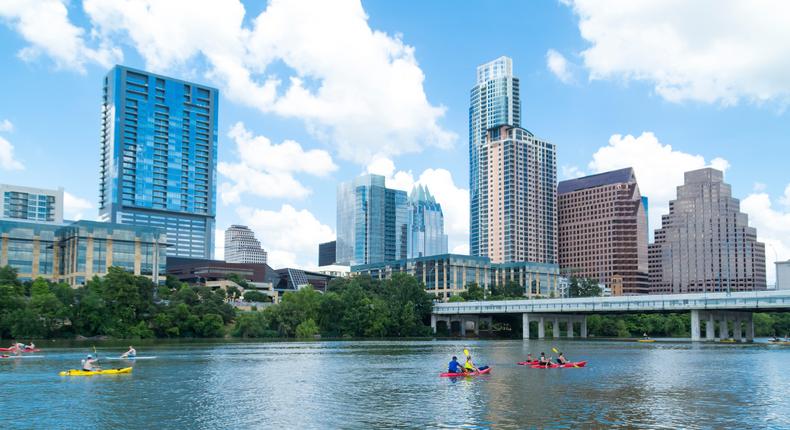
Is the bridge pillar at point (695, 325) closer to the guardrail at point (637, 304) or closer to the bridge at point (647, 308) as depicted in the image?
the bridge at point (647, 308)

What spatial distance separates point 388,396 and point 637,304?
363ft

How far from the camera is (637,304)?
14800 cm

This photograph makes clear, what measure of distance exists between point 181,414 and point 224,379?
1946 cm

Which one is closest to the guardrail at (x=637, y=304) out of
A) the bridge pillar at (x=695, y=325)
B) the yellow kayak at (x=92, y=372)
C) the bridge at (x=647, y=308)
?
the bridge at (x=647, y=308)

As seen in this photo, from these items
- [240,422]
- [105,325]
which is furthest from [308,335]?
[240,422]

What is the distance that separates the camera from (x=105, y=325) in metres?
138

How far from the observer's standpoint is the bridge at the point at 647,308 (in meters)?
131

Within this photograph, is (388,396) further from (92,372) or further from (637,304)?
(637,304)

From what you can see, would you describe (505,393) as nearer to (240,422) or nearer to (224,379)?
Answer: (240,422)

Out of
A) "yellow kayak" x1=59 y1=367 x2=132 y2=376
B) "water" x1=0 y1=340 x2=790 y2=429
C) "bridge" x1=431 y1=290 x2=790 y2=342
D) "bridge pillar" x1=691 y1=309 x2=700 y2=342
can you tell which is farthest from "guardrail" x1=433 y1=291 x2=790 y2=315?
"yellow kayak" x1=59 y1=367 x2=132 y2=376

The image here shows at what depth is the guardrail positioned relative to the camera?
129m

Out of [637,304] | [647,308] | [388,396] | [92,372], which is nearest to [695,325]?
[647,308]

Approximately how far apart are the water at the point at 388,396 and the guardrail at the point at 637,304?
56672 millimetres

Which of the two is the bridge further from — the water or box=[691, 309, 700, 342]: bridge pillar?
the water
